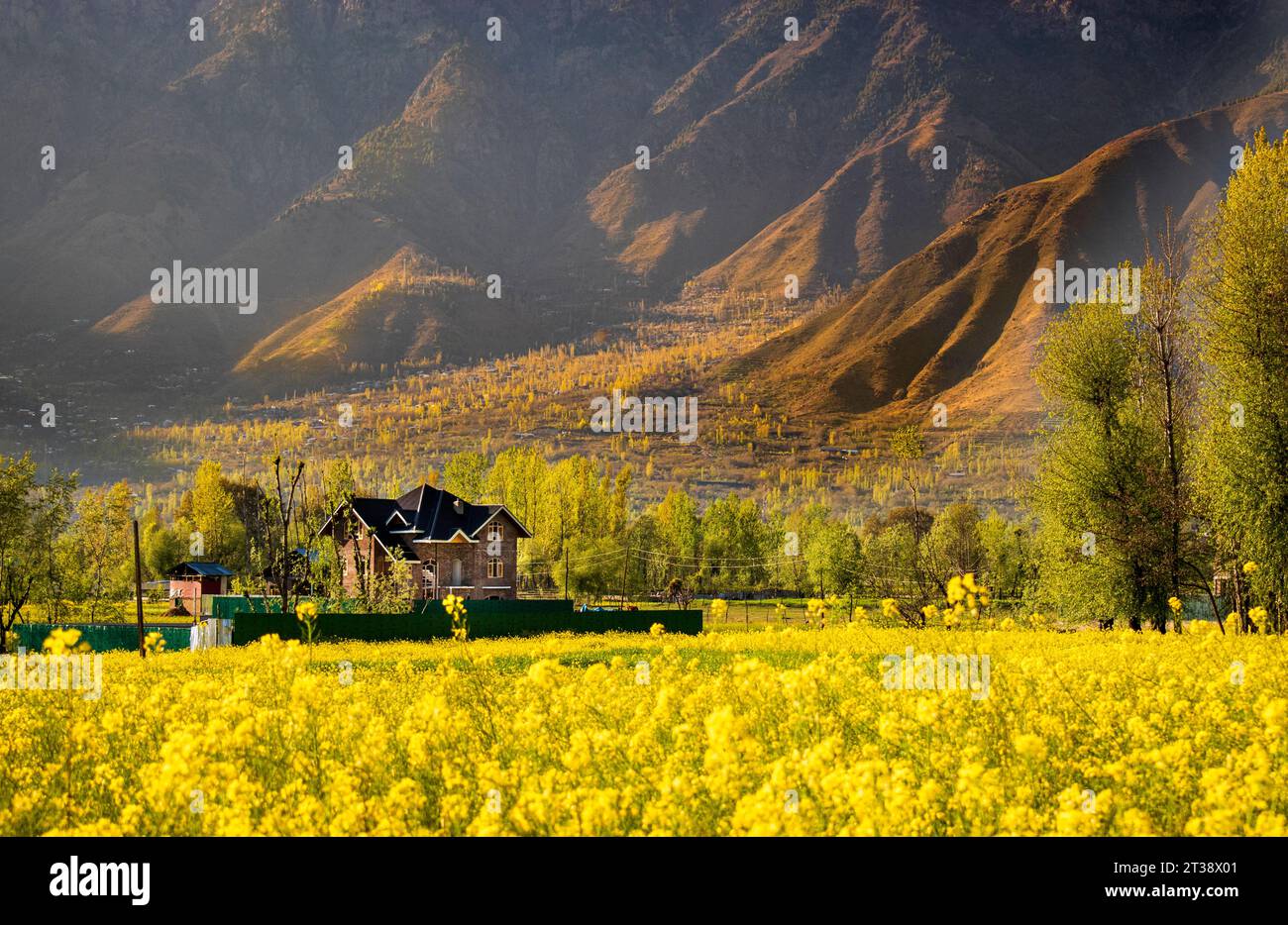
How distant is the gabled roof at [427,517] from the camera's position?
2677 inches

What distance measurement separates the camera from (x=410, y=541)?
68.6 metres

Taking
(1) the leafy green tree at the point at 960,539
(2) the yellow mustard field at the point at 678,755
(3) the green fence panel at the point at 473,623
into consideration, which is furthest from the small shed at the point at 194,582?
(2) the yellow mustard field at the point at 678,755

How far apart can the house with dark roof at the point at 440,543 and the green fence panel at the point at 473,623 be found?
12.9 meters

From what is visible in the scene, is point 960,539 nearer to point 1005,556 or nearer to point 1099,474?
point 1005,556

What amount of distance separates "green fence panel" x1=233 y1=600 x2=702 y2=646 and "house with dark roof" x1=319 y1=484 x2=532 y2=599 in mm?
12861

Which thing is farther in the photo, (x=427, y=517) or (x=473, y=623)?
(x=427, y=517)

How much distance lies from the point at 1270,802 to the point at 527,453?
300 ft

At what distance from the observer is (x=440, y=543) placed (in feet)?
225

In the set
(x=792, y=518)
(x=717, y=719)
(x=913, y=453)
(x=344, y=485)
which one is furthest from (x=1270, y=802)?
(x=792, y=518)

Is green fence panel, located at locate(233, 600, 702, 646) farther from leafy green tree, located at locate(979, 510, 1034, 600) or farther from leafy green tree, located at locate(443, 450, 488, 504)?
leafy green tree, located at locate(443, 450, 488, 504)

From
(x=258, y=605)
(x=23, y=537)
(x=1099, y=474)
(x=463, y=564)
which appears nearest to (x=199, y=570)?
(x=463, y=564)

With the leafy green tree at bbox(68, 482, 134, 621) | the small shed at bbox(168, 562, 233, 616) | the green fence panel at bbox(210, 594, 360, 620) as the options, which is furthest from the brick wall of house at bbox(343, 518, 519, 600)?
the small shed at bbox(168, 562, 233, 616)

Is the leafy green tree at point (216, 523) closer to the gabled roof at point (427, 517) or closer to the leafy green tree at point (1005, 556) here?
the gabled roof at point (427, 517)

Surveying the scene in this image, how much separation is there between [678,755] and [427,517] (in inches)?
2486
